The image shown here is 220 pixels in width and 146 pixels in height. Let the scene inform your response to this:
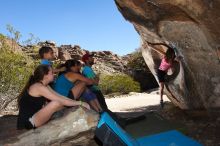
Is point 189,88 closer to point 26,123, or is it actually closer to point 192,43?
point 192,43

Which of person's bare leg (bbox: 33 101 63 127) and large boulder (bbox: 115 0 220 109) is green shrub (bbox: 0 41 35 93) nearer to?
large boulder (bbox: 115 0 220 109)

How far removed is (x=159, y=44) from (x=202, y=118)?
2.47 metres

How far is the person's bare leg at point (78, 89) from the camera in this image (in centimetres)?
795

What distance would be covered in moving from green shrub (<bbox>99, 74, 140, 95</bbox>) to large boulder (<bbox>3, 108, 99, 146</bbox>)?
24499 mm

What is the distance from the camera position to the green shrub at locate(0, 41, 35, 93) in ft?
59.9

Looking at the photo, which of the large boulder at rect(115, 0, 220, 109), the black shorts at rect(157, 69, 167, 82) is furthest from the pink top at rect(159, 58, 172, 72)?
the large boulder at rect(115, 0, 220, 109)

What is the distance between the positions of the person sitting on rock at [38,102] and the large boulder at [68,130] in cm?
11

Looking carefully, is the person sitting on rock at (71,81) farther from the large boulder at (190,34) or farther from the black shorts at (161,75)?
the black shorts at (161,75)

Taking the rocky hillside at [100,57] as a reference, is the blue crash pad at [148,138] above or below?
above

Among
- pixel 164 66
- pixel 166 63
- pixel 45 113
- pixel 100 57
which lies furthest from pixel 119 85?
pixel 45 113

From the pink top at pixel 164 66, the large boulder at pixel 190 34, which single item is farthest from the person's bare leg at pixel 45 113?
the pink top at pixel 164 66

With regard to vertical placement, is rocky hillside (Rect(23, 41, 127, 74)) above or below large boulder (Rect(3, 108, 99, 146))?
below

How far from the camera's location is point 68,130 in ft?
21.0

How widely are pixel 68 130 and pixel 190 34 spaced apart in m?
4.52
